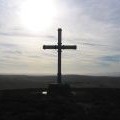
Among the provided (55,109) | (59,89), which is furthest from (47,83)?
(55,109)

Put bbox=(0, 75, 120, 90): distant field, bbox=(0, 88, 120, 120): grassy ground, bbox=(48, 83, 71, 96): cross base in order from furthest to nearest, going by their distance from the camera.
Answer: bbox=(0, 75, 120, 90): distant field → bbox=(48, 83, 71, 96): cross base → bbox=(0, 88, 120, 120): grassy ground

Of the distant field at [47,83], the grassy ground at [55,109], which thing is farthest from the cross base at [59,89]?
the distant field at [47,83]

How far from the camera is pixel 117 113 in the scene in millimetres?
18078

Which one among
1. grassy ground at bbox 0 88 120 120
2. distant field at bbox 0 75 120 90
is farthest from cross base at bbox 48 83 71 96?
distant field at bbox 0 75 120 90

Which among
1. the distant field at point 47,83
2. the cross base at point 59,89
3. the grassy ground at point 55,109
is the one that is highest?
the distant field at point 47,83

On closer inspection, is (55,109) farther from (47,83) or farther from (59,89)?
(47,83)

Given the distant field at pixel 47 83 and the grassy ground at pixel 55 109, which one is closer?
the grassy ground at pixel 55 109

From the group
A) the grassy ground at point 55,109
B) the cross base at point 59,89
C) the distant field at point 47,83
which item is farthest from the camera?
the distant field at point 47,83

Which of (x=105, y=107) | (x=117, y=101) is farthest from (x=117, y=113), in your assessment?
(x=117, y=101)

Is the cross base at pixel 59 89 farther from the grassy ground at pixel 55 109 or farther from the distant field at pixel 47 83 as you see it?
the distant field at pixel 47 83

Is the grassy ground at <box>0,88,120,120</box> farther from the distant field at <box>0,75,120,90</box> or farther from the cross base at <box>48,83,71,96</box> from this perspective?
the distant field at <box>0,75,120,90</box>

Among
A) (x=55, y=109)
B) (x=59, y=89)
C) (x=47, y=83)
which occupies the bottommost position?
(x=55, y=109)

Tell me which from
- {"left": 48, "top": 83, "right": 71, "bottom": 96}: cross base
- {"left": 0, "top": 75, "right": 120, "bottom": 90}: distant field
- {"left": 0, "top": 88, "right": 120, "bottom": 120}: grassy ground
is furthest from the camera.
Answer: {"left": 0, "top": 75, "right": 120, "bottom": 90}: distant field

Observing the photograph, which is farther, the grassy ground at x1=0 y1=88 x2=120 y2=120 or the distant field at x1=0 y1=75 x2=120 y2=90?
the distant field at x1=0 y1=75 x2=120 y2=90
